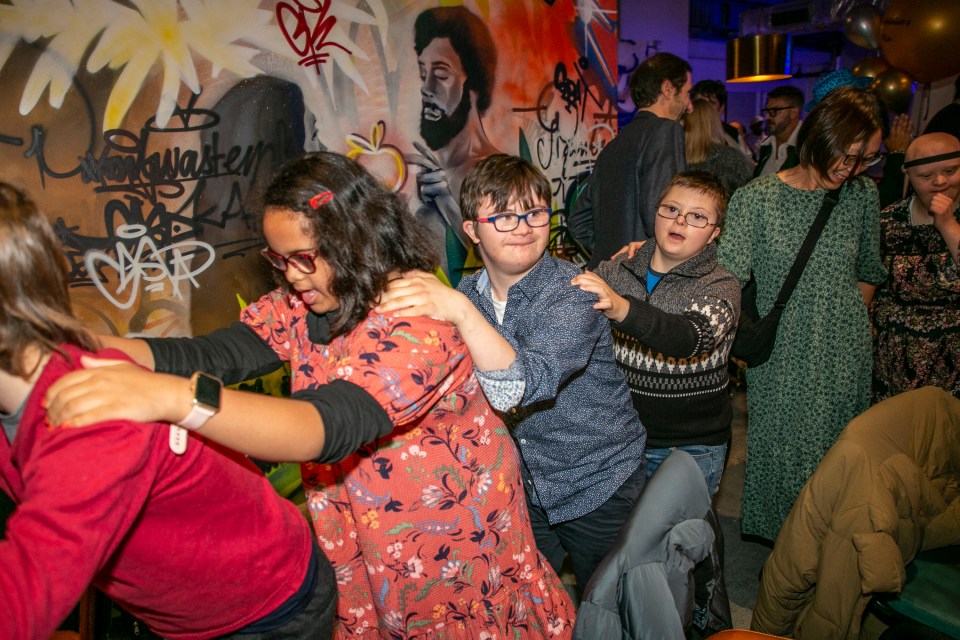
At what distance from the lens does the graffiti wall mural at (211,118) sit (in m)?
2.40

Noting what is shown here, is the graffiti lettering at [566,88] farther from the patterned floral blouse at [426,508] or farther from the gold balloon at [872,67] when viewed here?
the gold balloon at [872,67]

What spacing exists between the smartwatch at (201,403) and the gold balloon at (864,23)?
9.04 meters

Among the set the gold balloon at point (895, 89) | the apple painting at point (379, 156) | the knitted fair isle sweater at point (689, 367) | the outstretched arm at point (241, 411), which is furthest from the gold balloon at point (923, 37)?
the outstretched arm at point (241, 411)

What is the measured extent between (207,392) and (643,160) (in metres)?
2.88

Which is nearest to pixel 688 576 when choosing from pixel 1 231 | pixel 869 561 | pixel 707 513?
pixel 707 513

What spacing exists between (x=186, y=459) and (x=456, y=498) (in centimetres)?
59

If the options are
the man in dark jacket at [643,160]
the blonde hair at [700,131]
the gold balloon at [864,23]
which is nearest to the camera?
the man in dark jacket at [643,160]

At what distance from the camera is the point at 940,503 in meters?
2.23

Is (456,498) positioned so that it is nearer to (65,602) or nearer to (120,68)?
(65,602)

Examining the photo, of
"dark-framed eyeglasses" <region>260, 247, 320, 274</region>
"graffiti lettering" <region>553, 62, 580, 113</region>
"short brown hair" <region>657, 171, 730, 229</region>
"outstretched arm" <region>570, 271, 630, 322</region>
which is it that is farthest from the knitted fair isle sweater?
"graffiti lettering" <region>553, 62, 580, 113</region>

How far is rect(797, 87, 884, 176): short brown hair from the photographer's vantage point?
8.52 ft

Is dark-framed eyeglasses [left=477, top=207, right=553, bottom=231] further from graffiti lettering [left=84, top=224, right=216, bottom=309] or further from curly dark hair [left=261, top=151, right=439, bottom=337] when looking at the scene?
graffiti lettering [left=84, top=224, right=216, bottom=309]

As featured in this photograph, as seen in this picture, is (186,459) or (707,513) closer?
(186,459)

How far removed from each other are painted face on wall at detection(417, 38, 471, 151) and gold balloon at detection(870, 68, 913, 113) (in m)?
3.79
